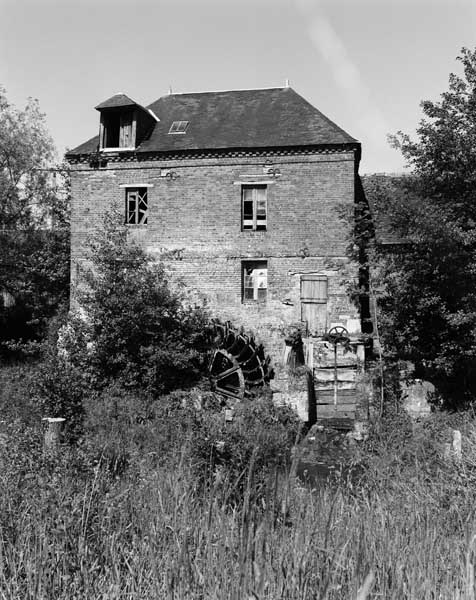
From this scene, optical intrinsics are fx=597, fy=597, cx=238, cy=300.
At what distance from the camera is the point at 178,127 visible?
1964 cm

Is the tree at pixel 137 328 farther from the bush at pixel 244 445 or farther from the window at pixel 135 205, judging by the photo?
the bush at pixel 244 445

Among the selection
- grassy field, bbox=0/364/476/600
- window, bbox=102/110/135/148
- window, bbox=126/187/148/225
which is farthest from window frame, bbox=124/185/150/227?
grassy field, bbox=0/364/476/600

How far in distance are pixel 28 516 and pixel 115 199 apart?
51.0 feet

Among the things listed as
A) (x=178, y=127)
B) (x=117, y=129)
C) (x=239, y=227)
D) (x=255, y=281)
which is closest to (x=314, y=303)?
(x=255, y=281)

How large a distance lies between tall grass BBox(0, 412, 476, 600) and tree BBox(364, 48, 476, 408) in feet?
29.7

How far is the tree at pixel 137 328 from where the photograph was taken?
1564 centimetres

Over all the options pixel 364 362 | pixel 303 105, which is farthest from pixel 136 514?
pixel 303 105

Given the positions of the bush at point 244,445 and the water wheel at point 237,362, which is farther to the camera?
the water wheel at point 237,362

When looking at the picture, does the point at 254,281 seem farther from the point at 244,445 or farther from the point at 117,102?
the point at 244,445

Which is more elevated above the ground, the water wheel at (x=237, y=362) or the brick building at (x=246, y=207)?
the brick building at (x=246, y=207)

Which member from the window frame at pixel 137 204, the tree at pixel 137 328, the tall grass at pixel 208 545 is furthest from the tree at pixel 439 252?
the tall grass at pixel 208 545

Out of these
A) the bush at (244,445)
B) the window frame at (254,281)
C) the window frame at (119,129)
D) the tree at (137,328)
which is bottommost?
the bush at (244,445)

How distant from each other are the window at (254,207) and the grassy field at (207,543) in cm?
1342

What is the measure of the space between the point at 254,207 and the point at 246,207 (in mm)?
→ 261
